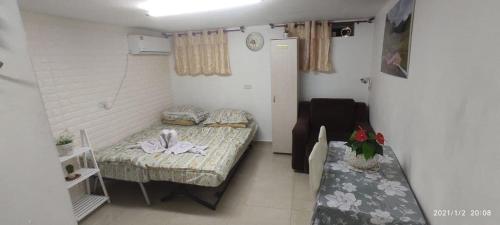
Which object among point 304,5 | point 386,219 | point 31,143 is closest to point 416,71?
point 386,219

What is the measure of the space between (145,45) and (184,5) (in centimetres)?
155

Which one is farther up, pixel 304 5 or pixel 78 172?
pixel 304 5

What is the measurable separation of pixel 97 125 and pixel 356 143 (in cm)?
302

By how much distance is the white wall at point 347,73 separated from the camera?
351cm

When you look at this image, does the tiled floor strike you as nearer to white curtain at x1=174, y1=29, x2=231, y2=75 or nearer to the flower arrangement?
the flower arrangement

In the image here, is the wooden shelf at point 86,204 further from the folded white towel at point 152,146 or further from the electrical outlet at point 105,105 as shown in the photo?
the electrical outlet at point 105,105

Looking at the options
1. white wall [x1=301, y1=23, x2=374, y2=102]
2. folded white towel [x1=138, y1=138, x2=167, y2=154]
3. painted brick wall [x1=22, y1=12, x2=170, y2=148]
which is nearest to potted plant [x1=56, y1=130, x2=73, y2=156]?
painted brick wall [x1=22, y1=12, x2=170, y2=148]

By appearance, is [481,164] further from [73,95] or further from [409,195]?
[73,95]

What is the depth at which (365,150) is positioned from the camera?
161 cm

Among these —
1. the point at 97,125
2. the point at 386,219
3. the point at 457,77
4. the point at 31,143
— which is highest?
the point at 457,77

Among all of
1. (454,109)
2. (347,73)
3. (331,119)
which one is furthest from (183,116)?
(454,109)

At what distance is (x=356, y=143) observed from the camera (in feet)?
5.53

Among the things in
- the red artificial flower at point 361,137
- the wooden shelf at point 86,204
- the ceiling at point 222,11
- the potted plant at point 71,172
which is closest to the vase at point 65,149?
the potted plant at point 71,172

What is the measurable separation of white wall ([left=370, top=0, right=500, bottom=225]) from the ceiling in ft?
3.87
